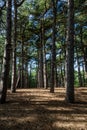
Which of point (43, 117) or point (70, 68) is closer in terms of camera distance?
point (43, 117)

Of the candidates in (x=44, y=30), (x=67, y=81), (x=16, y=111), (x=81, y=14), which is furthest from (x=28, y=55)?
(x=16, y=111)

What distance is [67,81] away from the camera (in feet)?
38.3

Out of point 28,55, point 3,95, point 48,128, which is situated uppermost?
point 28,55

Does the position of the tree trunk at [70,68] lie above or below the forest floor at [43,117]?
above

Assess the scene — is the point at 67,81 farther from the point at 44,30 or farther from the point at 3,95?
the point at 44,30

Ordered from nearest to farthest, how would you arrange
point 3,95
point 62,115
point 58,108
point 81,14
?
point 62,115 → point 58,108 → point 3,95 → point 81,14

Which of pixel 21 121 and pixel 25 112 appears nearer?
pixel 21 121

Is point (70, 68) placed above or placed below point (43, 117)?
above

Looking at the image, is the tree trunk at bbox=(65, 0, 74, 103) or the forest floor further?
the tree trunk at bbox=(65, 0, 74, 103)

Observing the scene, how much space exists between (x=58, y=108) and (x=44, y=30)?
57.7 ft

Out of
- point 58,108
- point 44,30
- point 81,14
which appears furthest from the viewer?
point 44,30

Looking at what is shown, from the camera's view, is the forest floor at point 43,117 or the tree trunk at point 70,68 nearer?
the forest floor at point 43,117

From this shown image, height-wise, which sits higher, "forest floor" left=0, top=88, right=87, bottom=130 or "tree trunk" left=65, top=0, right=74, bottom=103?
"tree trunk" left=65, top=0, right=74, bottom=103

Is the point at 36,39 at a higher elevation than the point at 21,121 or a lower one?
higher
